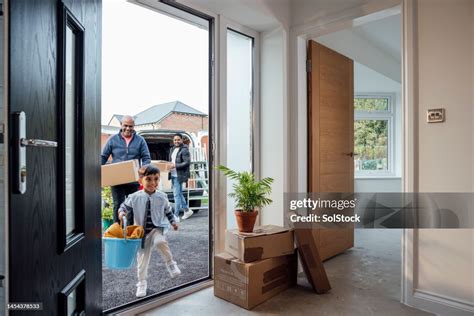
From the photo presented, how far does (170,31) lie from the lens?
256cm

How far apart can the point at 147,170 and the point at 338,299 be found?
1659 mm

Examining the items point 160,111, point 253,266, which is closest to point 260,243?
point 253,266

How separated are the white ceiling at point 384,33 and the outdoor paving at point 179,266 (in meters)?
2.93

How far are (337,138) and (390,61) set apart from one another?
99.1 inches

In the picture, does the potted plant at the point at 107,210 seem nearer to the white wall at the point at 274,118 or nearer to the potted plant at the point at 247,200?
the potted plant at the point at 247,200

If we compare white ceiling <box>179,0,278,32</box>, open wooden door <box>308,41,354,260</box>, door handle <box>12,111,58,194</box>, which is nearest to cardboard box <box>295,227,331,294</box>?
open wooden door <box>308,41,354,260</box>

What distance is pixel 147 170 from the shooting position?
7.95 feet

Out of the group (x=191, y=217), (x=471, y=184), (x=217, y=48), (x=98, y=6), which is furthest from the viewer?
(x=191, y=217)

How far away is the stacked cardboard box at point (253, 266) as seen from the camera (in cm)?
218

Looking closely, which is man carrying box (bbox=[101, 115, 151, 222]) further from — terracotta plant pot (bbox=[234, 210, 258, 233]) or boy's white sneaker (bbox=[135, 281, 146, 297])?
terracotta plant pot (bbox=[234, 210, 258, 233])

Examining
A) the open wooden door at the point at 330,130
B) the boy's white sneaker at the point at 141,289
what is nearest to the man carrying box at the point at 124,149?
the boy's white sneaker at the point at 141,289

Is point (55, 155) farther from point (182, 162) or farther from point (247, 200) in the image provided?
point (182, 162)

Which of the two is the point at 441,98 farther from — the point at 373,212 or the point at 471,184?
the point at 373,212

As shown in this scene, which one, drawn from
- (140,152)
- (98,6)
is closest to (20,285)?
(98,6)
